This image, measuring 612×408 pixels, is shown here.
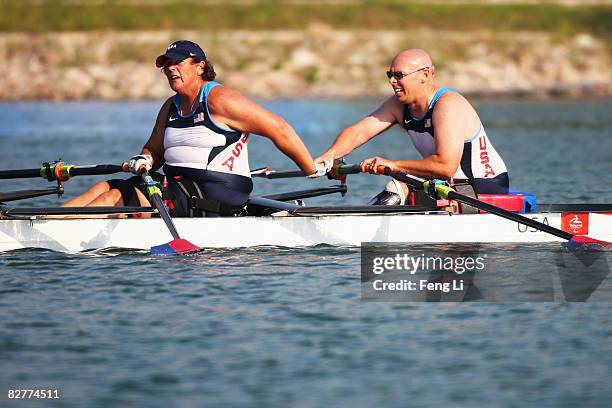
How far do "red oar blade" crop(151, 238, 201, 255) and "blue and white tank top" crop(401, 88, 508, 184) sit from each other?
264cm

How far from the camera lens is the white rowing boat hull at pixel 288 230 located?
1176 centimetres

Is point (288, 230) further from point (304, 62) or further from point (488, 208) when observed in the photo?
point (304, 62)

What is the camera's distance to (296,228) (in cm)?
1195

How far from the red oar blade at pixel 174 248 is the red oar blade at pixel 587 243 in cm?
377

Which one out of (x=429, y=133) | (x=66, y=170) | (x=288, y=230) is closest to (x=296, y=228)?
(x=288, y=230)

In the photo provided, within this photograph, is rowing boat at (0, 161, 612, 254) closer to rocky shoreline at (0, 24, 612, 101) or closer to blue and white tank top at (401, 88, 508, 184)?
blue and white tank top at (401, 88, 508, 184)

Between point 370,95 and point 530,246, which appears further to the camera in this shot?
point 370,95

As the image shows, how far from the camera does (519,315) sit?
9297 mm

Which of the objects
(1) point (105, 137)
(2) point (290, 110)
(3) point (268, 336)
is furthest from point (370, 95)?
(3) point (268, 336)

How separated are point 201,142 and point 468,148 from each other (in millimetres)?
2750

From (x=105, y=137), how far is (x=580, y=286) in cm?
2405

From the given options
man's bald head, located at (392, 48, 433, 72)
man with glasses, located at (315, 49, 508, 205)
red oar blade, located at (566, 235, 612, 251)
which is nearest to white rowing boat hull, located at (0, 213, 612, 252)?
red oar blade, located at (566, 235, 612, 251)

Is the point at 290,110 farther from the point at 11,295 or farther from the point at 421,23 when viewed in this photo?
the point at 11,295

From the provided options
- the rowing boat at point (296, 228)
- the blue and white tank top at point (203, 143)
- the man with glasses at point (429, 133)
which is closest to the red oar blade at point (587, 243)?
the rowing boat at point (296, 228)
